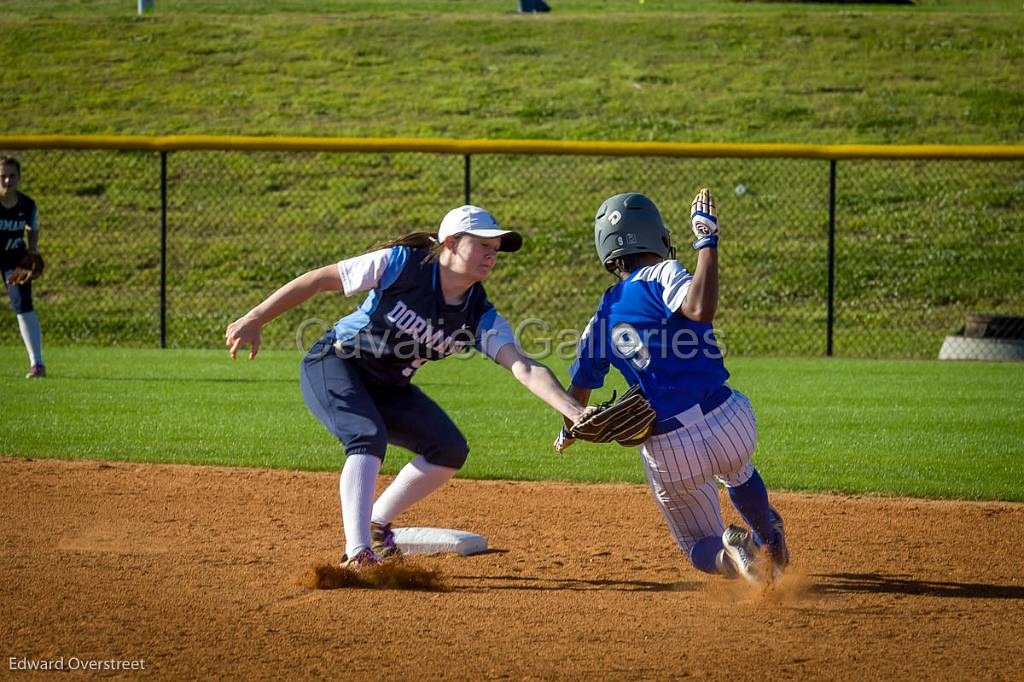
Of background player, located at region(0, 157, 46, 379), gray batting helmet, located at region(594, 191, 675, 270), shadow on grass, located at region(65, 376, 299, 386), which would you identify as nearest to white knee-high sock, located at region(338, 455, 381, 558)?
gray batting helmet, located at region(594, 191, 675, 270)

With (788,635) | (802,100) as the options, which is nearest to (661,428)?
(788,635)

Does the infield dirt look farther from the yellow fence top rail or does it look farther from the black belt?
the yellow fence top rail

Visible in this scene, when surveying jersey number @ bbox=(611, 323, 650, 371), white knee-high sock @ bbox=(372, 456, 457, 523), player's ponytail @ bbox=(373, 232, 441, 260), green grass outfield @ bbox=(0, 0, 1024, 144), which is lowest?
white knee-high sock @ bbox=(372, 456, 457, 523)

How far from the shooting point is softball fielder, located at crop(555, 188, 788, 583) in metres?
4.39

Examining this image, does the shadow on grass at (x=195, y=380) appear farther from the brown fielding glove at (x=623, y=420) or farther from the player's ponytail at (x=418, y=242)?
the brown fielding glove at (x=623, y=420)

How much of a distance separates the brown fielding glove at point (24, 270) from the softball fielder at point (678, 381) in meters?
7.12

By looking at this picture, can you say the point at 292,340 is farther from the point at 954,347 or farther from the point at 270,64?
the point at 270,64

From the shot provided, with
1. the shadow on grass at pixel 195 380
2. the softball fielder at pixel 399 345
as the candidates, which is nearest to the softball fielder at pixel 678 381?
the softball fielder at pixel 399 345

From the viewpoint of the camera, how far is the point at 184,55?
2481 centimetres

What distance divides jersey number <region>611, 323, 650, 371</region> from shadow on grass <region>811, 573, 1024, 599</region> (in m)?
1.24

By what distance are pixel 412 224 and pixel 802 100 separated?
28.8ft

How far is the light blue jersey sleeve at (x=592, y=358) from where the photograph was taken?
456 cm

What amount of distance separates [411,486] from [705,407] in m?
1.36

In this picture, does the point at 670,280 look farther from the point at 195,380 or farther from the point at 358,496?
the point at 195,380
